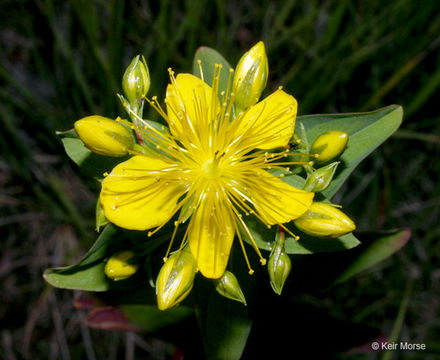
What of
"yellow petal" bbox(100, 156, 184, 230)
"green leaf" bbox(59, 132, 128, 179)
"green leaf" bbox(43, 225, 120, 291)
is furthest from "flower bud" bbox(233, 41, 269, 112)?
"green leaf" bbox(43, 225, 120, 291)

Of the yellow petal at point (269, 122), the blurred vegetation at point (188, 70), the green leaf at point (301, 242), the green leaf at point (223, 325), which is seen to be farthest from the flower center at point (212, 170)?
the blurred vegetation at point (188, 70)

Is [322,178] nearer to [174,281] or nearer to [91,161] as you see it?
[174,281]

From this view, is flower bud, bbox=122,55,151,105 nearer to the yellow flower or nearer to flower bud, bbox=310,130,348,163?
the yellow flower

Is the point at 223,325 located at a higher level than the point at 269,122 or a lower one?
lower

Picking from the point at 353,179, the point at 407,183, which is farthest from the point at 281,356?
the point at 407,183

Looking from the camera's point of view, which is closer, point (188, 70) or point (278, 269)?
point (278, 269)

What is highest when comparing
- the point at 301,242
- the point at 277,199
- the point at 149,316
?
the point at 277,199

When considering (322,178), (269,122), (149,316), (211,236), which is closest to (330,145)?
(322,178)

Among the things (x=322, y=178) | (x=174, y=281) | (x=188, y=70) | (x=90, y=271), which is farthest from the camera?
(x=188, y=70)

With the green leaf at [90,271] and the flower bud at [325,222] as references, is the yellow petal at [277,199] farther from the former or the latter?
the green leaf at [90,271]
